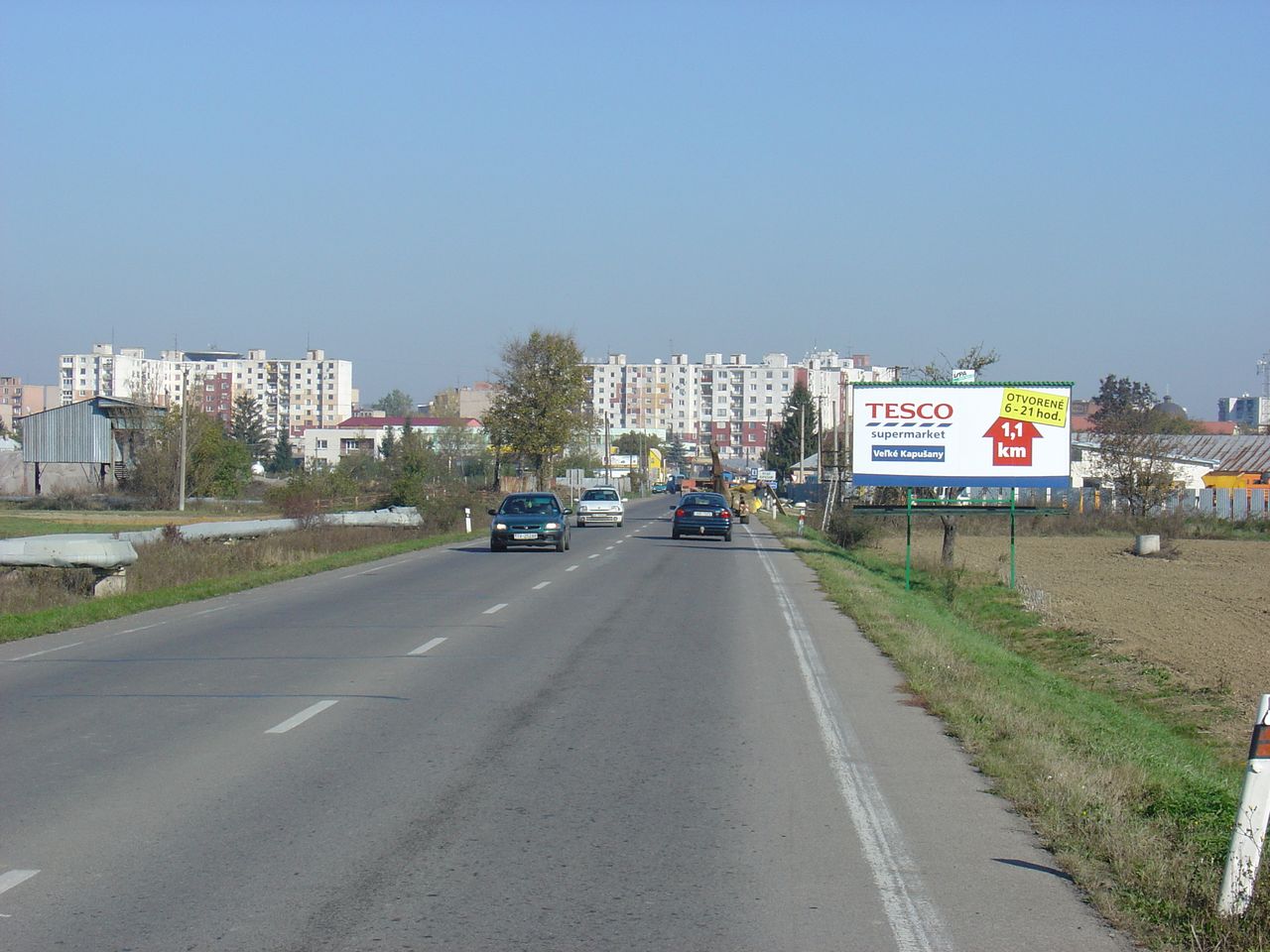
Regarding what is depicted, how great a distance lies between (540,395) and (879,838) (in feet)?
225

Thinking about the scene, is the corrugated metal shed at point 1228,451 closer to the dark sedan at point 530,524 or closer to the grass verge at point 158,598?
the dark sedan at point 530,524

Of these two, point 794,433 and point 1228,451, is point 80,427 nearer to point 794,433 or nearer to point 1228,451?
point 1228,451

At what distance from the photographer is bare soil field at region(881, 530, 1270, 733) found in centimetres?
2030

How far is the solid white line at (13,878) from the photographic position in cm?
604

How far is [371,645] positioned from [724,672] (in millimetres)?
4352

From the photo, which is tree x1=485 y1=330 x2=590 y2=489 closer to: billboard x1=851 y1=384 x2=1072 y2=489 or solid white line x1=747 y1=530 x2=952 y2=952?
billboard x1=851 y1=384 x2=1072 y2=489

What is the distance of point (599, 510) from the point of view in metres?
54.9

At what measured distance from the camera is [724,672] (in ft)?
45.0

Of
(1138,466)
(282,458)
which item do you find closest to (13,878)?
(1138,466)

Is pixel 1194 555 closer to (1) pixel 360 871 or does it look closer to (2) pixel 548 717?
(2) pixel 548 717

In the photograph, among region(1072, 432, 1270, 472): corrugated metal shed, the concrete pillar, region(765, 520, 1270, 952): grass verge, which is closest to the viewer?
region(765, 520, 1270, 952): grass verge

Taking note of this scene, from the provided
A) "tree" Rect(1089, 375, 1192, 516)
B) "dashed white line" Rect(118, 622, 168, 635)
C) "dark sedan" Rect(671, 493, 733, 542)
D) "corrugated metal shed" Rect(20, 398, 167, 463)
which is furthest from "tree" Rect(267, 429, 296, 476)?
"dashed white line" Rect(118, 622, 168, 635)

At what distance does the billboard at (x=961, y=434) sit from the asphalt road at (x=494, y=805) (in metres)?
20.0

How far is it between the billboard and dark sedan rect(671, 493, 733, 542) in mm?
10497
